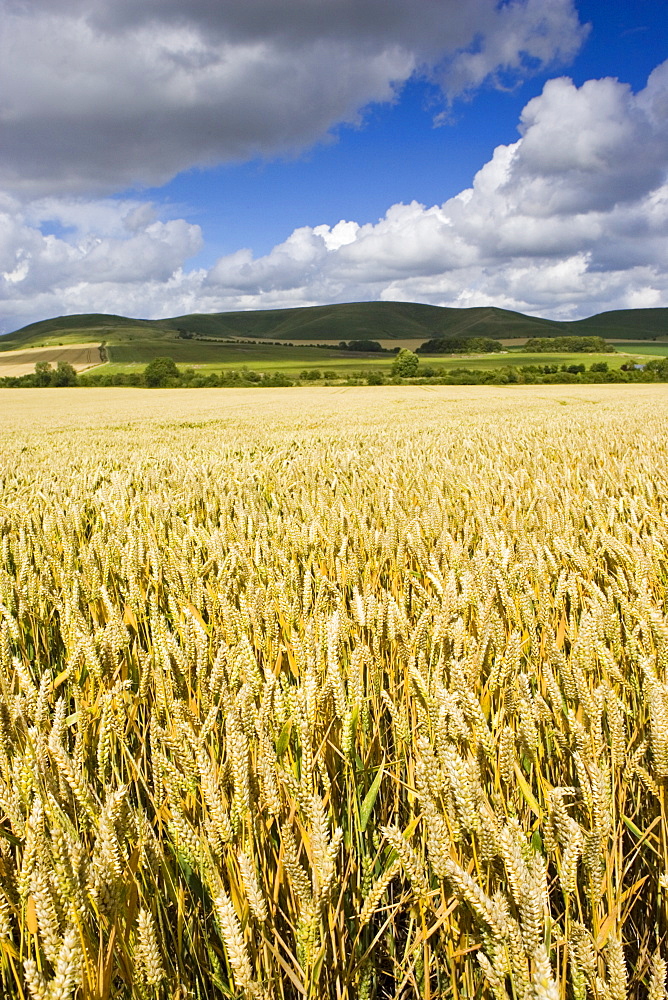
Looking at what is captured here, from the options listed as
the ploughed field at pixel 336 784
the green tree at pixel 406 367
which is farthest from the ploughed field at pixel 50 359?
the ploughed field at pixel 336 784

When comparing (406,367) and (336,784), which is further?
(406,367)

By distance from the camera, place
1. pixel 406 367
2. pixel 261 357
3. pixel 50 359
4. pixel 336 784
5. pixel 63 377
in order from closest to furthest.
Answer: pixel 336 784 < pixel 406 367 < pixel 63 377 < pixel 50 359 < pixel 261 357

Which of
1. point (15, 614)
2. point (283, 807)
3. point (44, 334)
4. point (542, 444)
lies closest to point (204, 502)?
point (15, 614)

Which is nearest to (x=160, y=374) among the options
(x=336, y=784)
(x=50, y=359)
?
(x=50, y=359)

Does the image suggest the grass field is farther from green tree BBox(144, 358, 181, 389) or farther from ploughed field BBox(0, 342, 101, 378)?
green tree BBox(144, 358, 181, 389)

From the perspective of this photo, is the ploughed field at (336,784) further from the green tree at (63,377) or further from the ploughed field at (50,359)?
the ploughed field at (50,359)

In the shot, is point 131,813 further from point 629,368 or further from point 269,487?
point 629,368

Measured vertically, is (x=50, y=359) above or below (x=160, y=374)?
above

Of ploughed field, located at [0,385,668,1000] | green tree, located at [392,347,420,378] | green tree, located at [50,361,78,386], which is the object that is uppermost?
green tree, located at [50,361,78,386]

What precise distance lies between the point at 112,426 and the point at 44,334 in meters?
202

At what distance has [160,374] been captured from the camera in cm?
6856

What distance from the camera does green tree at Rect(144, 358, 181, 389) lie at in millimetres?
66750

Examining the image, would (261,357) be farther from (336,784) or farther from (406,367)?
(336,784)

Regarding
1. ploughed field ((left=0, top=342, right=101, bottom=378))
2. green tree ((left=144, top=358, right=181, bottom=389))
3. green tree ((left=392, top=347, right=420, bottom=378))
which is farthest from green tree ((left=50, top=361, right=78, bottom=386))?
green tree ((left=392, top=347, right=420, bottom=378))
